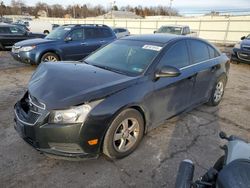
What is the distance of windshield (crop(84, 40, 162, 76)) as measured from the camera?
135 inches

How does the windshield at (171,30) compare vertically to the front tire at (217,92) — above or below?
above

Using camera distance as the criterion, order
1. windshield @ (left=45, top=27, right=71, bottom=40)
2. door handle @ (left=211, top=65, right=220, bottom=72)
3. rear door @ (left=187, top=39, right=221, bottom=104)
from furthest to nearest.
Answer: windshield @ (left=45, top=27, right=71, bottom=40) < door handle @ (left=211, top=65, right=220, bottom=72) < rear door @ (left=187, top=39, right=221, bottom=104)

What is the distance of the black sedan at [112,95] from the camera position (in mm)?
2588

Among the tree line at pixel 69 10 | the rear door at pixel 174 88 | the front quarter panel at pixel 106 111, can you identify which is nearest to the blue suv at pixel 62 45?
the rear door at pixel 174 88

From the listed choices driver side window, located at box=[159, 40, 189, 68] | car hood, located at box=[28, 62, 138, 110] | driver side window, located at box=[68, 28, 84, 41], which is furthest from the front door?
driver side window, located at box=[68, 28, 84, 41]

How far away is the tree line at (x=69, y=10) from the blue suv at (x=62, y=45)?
80.2 metres

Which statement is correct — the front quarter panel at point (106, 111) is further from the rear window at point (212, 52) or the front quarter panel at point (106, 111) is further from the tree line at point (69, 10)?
the tree line at point (69, 10)

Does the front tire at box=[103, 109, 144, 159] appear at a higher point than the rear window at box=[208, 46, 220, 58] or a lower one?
lower

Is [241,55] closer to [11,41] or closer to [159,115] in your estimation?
[159,115]

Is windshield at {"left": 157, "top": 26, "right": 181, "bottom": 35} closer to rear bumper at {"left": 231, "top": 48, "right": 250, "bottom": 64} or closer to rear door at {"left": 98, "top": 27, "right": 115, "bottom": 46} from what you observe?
rear bumper at {"left": 231, "top": 48, "right": 250, "bottom": 64}

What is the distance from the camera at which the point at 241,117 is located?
473 centimetres

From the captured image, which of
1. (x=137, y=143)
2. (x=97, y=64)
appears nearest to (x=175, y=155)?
(x=137, y=143)

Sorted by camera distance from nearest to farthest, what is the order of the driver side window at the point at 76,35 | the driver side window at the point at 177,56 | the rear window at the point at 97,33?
the driver side window at the point at 177,56 < the driver side window at the point at 76,35 < the rear window at the point at 97,33

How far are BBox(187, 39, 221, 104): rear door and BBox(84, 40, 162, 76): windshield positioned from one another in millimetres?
893
